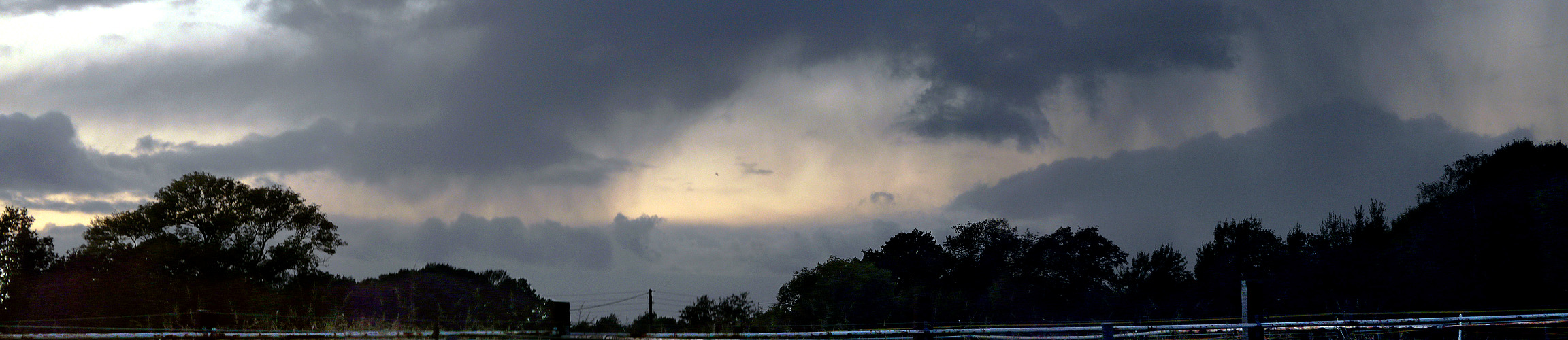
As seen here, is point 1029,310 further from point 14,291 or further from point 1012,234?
point 14,291

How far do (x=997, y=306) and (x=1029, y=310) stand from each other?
2217 millimetres

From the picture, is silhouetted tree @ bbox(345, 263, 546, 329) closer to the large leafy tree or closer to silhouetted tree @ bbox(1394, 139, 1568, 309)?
the large leafy tree

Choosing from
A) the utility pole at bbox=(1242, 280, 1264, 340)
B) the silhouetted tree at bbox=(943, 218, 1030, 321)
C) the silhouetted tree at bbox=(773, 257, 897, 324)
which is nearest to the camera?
the utility pole at bbox=(1242, 280, 1264, 340)

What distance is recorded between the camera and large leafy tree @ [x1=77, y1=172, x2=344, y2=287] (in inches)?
1582

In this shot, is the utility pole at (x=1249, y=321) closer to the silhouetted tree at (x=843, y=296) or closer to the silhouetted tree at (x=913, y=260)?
the silhouetted tree at (x=843, y=296)

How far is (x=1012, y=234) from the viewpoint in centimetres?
6022

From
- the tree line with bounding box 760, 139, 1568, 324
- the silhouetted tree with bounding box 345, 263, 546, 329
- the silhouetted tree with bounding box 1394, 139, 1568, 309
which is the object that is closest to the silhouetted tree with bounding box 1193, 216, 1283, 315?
the tree line with bounding box 760, 139, 1568, 324

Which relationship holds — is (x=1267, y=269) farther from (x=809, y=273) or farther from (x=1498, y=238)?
(x=809, y=273)

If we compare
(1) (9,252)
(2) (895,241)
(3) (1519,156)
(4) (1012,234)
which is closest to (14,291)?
(1) (9,252)

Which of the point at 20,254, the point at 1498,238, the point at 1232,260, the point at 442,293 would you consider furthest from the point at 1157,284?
the point at 20,254

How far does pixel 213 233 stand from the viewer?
42.0 meters

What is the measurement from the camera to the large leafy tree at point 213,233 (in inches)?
1582

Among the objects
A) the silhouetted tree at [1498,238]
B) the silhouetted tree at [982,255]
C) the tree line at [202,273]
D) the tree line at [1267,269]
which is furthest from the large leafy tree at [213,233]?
the silhouetted tree at [1498,238]

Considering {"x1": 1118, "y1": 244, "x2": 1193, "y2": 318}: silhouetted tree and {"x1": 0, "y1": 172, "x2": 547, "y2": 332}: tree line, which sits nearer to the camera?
{"x1": 0, "y1": 172, "x2": 547, "y2": 332}: tree line
